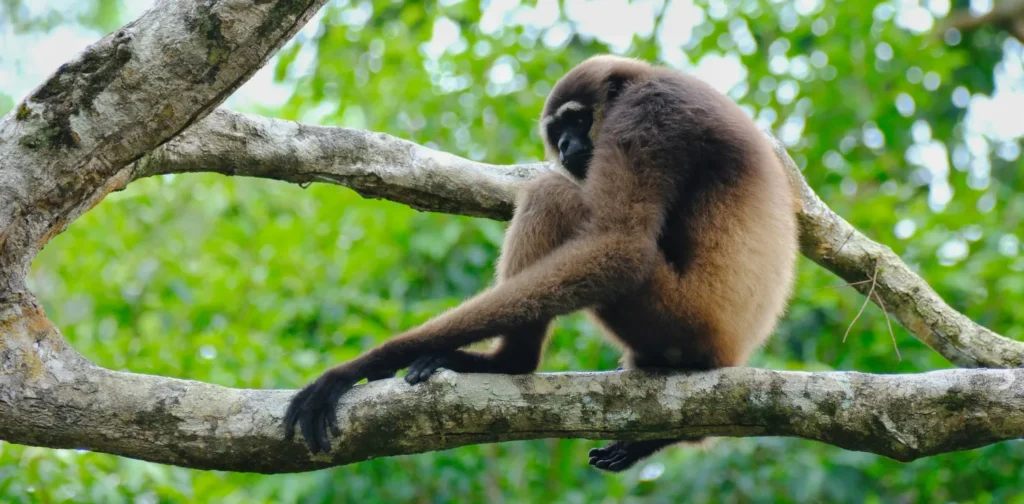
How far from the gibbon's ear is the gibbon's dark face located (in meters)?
0.17

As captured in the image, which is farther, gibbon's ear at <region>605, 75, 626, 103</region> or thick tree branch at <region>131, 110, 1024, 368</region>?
gibbon's ear at <region>605, 75, 626, 103</region>

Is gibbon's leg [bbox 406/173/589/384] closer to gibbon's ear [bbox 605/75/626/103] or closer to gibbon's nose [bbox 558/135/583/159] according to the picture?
gibbon's nose [bbox 558/135/583/159]

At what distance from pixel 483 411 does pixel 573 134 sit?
8.33 feet

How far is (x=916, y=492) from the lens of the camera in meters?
10.3

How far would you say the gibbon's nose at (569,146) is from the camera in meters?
6.33

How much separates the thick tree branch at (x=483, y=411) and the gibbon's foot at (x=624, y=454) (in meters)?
0.88

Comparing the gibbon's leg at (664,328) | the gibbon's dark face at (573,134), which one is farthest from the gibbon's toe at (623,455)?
the gibbon's dark face at (573,134)

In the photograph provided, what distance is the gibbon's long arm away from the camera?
4.86 metres

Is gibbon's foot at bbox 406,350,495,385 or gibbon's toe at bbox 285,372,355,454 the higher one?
gibbon's toe at bbox 285,372,355,454

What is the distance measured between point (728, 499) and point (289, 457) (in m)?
6.02

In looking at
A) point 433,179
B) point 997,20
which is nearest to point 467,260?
point 433,179

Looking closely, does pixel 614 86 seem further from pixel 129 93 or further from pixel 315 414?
pixel 129 93

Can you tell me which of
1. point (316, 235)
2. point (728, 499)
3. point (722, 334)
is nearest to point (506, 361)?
point (722, 334)

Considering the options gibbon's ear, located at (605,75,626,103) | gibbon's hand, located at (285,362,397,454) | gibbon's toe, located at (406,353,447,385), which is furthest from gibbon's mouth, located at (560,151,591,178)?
gibbon's hand, located at (285,362,397,454)
